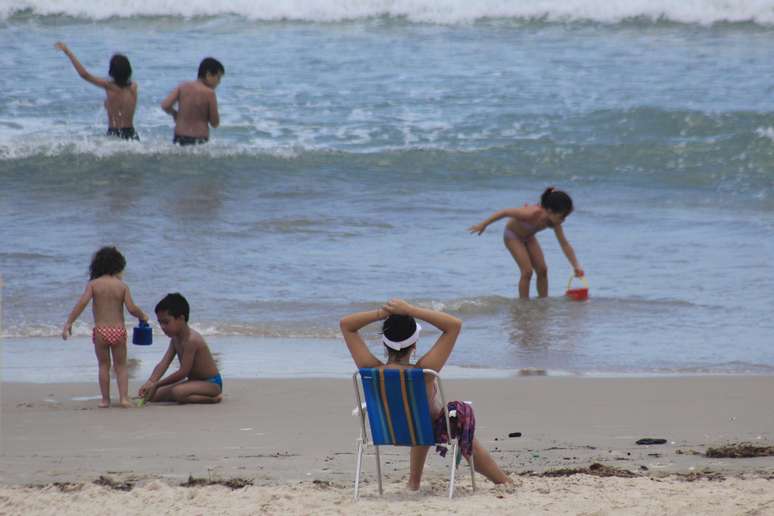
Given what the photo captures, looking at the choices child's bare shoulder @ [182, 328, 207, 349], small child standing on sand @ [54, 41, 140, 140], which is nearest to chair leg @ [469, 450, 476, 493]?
child's bare shoulder @ [182, 328, 207, 349]

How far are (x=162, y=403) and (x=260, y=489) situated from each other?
2105mm

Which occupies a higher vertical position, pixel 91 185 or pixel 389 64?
pixel 389 64

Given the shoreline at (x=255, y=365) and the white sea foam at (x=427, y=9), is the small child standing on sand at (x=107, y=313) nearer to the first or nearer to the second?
the shoreline at (x=255, y=365)

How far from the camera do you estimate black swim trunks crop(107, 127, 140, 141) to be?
593 inches

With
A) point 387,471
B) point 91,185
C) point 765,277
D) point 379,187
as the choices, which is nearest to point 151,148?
point 91,185

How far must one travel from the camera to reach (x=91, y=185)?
14945 mm

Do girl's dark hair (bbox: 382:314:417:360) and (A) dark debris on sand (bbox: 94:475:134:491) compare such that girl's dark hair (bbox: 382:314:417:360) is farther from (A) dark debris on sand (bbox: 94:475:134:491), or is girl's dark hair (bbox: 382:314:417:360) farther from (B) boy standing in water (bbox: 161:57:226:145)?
(B) boy standing in water (bbox: 161:57:226:145)

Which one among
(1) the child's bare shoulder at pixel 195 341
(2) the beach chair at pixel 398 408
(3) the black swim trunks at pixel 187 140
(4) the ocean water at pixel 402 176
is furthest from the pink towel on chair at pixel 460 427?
(3) the black swim trunks at pixel 187 140

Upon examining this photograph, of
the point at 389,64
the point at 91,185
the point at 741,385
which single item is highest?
the point at 389,64

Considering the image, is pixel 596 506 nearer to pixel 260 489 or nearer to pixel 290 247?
pixel 260 489

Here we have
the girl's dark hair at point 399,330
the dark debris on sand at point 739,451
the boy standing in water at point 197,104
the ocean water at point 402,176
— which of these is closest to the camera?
the girl's dark hair at point 399,330

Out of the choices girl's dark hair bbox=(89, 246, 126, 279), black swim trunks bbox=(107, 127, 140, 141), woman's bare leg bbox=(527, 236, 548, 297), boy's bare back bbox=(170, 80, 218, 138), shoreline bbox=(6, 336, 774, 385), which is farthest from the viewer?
black swim trunks bbox=(107, 127, 140, 141)

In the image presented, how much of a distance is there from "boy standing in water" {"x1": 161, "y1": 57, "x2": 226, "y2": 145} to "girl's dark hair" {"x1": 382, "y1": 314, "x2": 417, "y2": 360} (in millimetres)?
8924

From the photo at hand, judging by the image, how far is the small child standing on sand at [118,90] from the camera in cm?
1416
